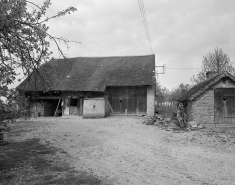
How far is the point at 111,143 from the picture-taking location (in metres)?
9.30

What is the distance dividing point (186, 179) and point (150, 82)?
1588 centimetres

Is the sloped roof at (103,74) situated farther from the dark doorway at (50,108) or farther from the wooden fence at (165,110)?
the wooden fence at (165,110)

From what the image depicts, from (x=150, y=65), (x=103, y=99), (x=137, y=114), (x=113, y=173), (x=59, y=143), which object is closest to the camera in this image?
(x=113, y=173)

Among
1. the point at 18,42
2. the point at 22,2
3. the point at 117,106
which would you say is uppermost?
the point at 22,2

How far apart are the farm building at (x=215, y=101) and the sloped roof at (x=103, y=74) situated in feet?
24.0

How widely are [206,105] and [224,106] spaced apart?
127cm

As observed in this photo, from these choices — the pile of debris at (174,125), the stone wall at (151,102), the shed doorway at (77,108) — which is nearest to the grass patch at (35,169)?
the pile of debris at (174,125)

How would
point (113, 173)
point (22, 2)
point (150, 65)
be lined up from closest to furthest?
point (22, 2), point (113, 173), point (150, 65)

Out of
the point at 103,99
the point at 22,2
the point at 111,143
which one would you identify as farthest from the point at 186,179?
the point at 103,99

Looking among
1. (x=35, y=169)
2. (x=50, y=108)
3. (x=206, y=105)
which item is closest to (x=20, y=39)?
(x=35, y=169)

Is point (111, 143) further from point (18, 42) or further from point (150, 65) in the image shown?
point (150, 65)

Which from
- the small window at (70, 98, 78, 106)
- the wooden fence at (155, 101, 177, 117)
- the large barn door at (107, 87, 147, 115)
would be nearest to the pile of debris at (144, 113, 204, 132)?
the large barn door at (107, 87, 147, 115)

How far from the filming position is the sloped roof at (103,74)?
70.4 ft

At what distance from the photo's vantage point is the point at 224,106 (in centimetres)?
1373
